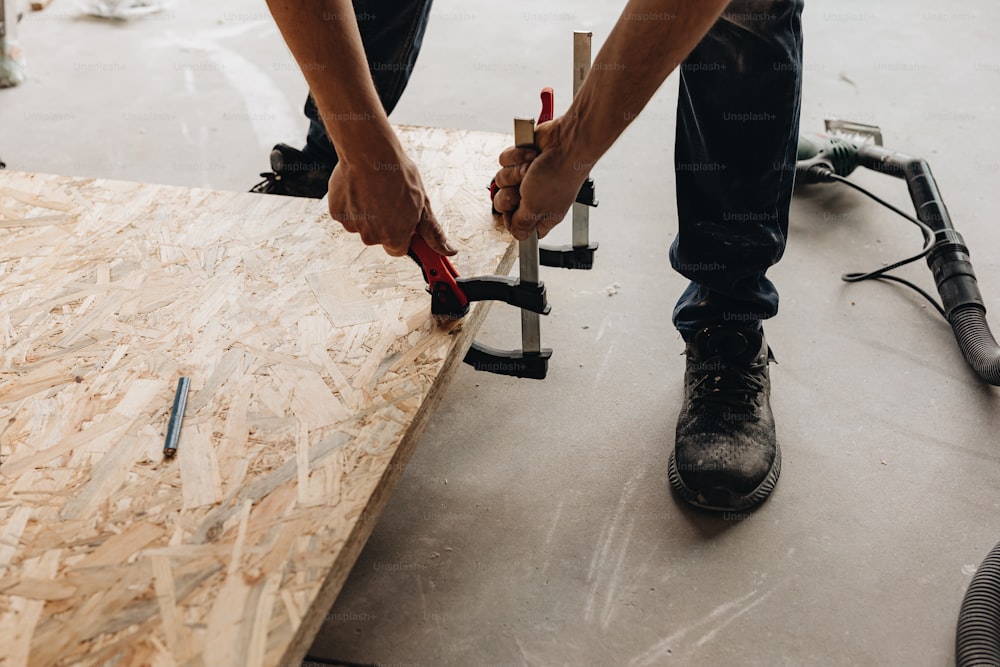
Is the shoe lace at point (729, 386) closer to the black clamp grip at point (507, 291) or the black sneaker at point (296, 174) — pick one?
the black clamp grip at point (507, 291)

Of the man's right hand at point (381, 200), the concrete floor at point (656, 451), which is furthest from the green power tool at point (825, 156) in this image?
the man's right hand at point (381, 200)

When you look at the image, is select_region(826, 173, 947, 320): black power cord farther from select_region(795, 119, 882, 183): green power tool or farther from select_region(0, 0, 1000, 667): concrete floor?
select_region(795, 119, 882, 183): green power tool

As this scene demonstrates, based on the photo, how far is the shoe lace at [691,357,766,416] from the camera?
149 cm

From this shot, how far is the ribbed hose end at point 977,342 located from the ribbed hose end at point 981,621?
1.69 feet

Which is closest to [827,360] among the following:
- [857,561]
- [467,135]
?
[857,561]

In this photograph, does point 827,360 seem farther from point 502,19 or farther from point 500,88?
point 502,19

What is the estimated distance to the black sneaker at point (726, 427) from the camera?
1.40m

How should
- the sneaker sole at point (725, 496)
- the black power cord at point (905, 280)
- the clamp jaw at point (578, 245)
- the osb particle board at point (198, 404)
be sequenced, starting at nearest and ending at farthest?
the osb particle board at point (198, 404) < the sneaker sole at point (725, 496) < the clamp jaw at point (578, 245) < the black power cord at point (905, 280)

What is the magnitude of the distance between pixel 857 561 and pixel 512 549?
1.89 ft

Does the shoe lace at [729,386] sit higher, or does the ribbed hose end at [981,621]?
the shoe lace at [729,386]

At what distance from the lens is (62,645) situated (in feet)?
2.80

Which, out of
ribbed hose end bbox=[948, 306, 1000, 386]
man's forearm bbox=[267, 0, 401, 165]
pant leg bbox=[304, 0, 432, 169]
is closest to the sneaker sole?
ribbed hose end bbox=[948, 306, 1000, 386]

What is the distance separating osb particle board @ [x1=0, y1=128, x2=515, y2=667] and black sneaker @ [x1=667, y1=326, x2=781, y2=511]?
44cm

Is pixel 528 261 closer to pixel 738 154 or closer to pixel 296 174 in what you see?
pixel 738 154
